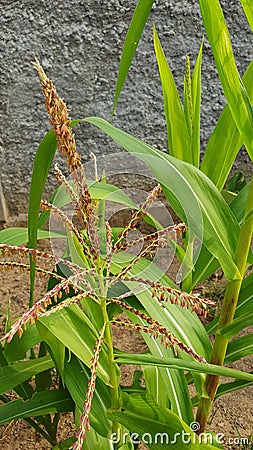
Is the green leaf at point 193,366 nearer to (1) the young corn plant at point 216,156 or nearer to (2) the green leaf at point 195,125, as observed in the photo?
(1) the young corn plant at point 216,156

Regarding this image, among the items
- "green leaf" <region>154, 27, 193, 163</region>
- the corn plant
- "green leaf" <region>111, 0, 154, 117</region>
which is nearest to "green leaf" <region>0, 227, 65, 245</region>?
the corn plant

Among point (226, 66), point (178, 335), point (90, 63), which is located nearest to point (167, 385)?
point (178, 335)

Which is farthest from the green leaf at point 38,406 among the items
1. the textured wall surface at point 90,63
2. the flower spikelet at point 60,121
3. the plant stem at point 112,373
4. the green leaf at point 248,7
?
the textured wall surface at point 90,63

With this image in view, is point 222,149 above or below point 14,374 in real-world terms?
above

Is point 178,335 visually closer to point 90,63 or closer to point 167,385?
point 167,385

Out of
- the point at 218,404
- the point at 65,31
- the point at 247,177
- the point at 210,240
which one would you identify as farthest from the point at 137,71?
the point at 210,240
